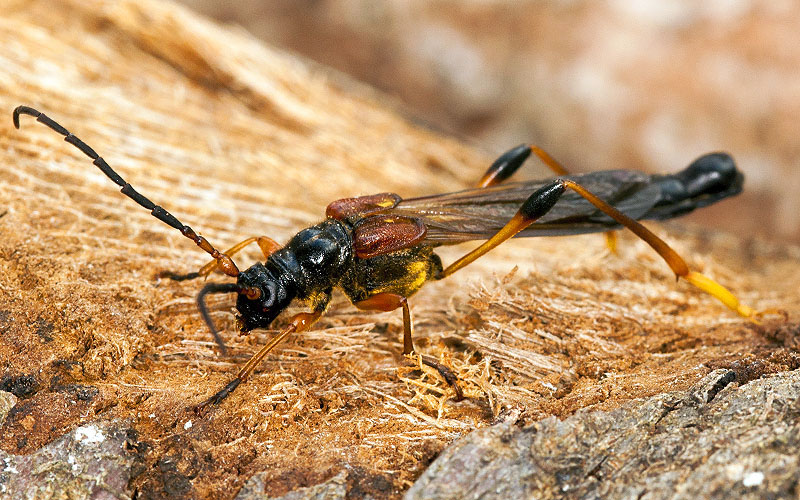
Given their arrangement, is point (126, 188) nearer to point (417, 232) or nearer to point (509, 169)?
point (417, 232)

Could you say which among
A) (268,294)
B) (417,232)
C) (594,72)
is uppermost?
(594,72)

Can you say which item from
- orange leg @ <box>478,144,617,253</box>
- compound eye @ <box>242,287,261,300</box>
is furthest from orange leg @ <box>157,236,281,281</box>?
orange leg @ <box>478,144,617,253</box>

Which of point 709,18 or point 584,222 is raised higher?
point 709,18

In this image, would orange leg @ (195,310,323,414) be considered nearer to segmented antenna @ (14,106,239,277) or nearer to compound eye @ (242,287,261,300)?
compound eye @ (242,287,261,300)

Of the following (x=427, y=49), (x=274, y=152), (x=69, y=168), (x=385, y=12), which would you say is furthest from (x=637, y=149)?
(x=69, y=168)

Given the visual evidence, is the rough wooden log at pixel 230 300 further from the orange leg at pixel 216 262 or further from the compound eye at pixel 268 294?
the compound eye at pixel 268 294

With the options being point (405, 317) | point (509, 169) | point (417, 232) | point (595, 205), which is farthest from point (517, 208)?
point (405, 317)

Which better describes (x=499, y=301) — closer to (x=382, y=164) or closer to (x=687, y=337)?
(x=687, y=337)
